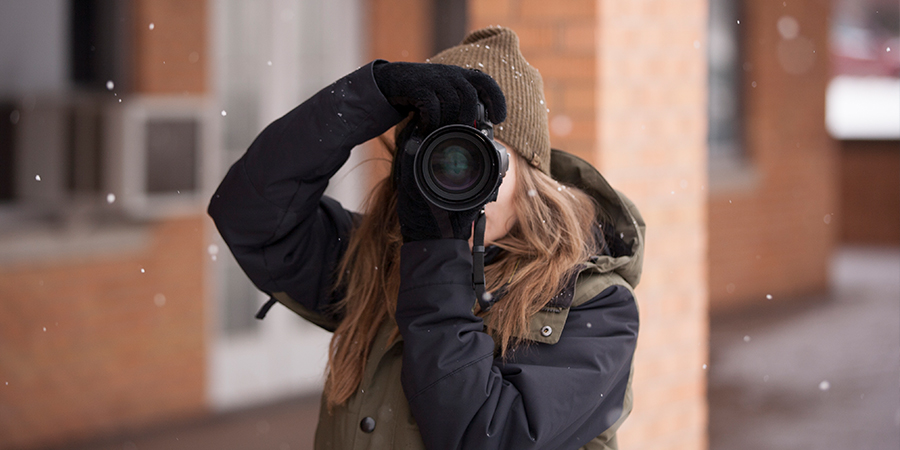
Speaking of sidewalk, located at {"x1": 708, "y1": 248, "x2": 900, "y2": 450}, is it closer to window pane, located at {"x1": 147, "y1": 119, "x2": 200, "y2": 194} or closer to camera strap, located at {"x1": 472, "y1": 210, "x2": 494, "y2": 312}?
window pane, located at {"x1": 147, "y1": 119, "x2": 200, "y2": 194}

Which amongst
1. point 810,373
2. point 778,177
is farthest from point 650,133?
point 778,177

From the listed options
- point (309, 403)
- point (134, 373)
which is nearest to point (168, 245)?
point (134, 373)

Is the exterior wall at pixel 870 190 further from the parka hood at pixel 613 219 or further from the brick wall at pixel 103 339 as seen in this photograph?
the parka hood at pixel 613 219

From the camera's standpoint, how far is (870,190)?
35.5 ft

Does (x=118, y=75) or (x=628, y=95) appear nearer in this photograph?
(x=628, y=95)

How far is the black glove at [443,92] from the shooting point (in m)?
1.09

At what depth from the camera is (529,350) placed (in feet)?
3.89

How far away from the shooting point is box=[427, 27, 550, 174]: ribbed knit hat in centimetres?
124

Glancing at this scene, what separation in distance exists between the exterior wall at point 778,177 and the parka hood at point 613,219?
546 centimetres

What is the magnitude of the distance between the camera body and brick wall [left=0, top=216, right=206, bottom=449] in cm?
292

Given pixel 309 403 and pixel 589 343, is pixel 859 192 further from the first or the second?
pixel 589 343

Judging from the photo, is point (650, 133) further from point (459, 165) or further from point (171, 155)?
point (171, 155)

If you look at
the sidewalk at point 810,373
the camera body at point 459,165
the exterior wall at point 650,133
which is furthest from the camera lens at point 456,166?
the sidewalk at point 810,373

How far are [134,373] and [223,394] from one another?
53cm
